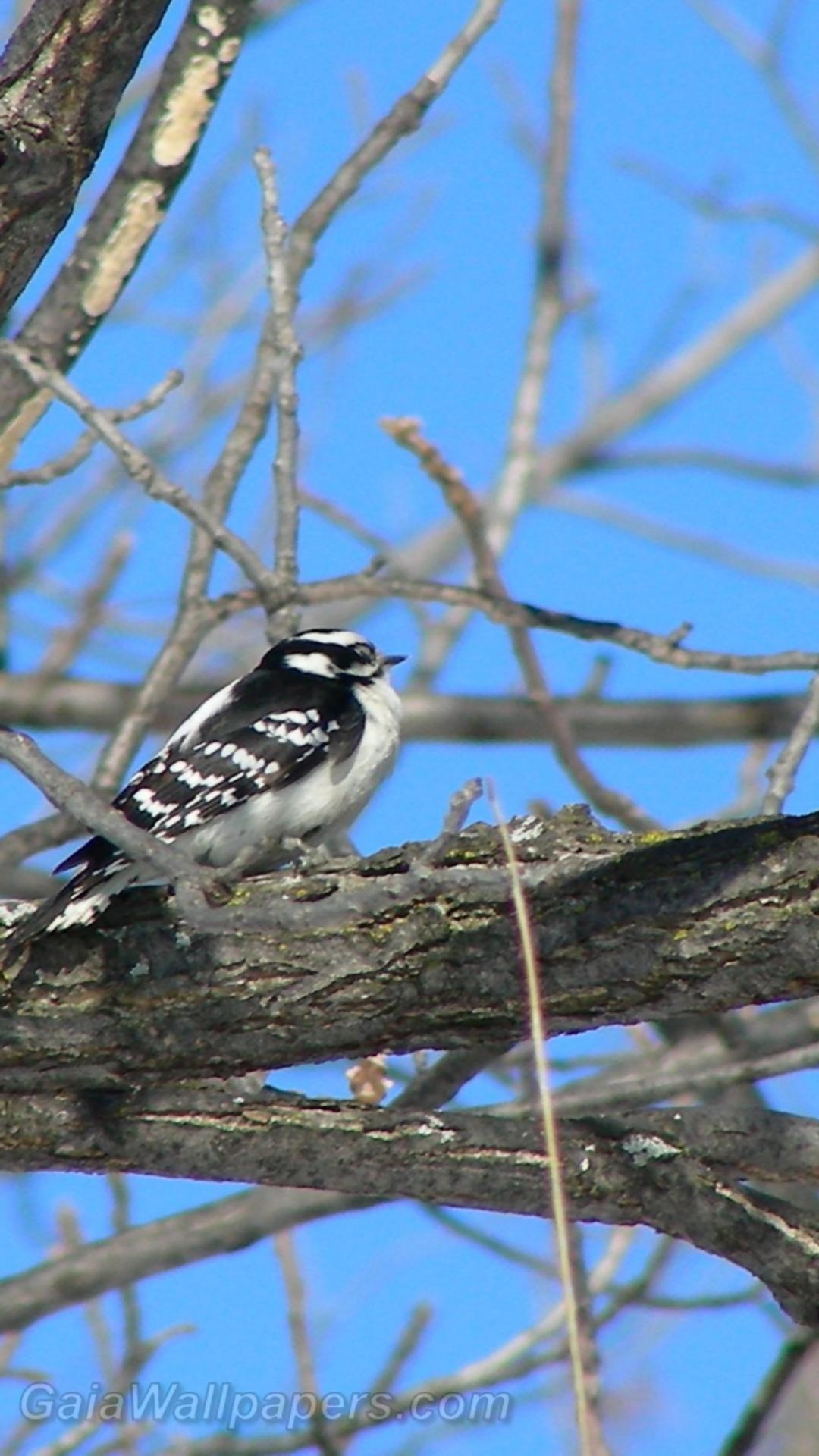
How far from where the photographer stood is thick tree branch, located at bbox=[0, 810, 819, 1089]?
3277 millimetres

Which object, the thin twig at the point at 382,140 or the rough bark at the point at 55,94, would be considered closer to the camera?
the rough bark at the point at 55,94

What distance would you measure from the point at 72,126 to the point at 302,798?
230 centimetres

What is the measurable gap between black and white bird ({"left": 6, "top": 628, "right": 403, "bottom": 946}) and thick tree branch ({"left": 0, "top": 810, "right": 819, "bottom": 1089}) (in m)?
0.88

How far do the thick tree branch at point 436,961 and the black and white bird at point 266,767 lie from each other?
2.88 ft

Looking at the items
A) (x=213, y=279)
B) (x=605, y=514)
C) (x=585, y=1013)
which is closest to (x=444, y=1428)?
(x=585, y=1013)

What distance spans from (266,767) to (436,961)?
175cm

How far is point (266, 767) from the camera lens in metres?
5.07

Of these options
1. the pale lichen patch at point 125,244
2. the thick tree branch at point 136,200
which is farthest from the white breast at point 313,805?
the pale lichen patch at point 125,244

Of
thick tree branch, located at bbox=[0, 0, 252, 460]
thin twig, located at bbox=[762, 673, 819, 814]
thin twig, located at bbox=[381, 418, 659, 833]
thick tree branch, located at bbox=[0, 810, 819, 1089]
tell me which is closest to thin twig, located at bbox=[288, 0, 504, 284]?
thick tree branch, located at bbox=[0, 0, 252, 460]

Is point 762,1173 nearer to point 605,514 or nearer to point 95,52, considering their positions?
point 95,52

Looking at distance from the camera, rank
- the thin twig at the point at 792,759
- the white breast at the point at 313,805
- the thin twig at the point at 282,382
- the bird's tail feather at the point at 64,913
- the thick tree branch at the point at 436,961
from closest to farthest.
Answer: the thick tree branch at the point at 436,961 < the bird's tail feather at the point at 64,913 < the thin twig at the point at 792,759 < the thin twig at the point at 282,382 < the white breast at the point at 313,805

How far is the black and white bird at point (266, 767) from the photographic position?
4.88 m

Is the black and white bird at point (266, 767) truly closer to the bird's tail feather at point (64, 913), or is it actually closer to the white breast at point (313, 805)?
the white breast at point (313, 805)

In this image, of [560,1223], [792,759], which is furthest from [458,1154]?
[792,759]
